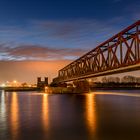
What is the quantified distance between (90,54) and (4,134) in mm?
76303

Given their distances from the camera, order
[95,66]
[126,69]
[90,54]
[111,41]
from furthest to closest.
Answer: [90,54] < [95,66] < [111,41] < [126,69]

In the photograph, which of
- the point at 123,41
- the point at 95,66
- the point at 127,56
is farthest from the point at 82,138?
the point at 95,66

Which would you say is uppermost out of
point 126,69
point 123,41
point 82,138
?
point 123,41

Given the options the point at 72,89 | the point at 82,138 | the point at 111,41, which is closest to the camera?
the point at 82,138

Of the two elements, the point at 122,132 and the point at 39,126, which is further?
the point at 39,126

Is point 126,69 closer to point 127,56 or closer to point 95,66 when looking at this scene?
point 127,56

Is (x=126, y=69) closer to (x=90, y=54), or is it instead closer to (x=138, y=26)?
(x=138, y=26)

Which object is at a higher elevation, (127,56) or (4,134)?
(127,56)

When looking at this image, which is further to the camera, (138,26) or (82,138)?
(138,26)

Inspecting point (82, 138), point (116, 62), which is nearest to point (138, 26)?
point (116, 62)

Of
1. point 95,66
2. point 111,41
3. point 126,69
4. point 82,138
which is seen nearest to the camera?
point 82,138

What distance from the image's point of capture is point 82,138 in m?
30.7

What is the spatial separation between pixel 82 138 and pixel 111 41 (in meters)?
49.4

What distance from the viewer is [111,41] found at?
7700 cm
